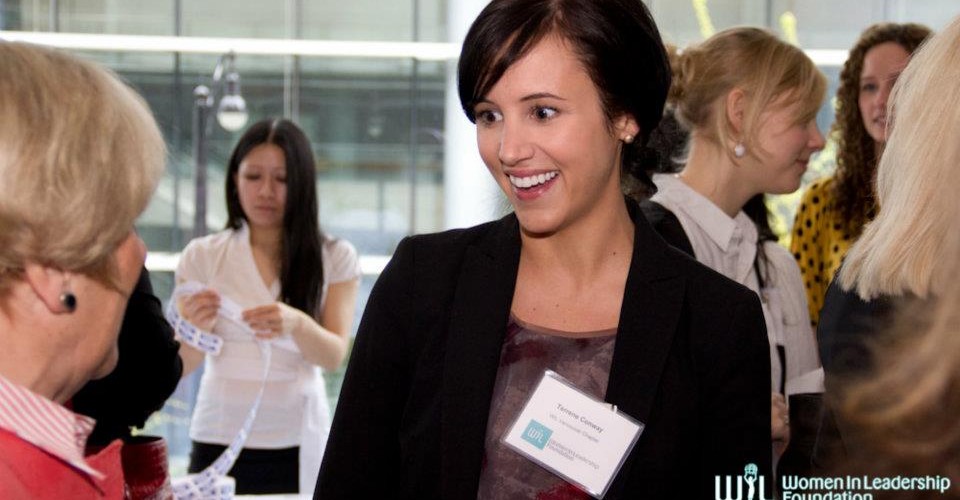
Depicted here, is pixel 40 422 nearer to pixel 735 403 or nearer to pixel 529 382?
pixel 529 382

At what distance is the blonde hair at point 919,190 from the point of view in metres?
1.46

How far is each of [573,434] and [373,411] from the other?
12.4 inches

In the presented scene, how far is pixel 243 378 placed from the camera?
3732mm

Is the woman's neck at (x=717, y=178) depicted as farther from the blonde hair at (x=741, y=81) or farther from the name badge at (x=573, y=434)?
the name badge at (x=573, y=434)

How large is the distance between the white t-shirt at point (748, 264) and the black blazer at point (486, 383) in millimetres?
798

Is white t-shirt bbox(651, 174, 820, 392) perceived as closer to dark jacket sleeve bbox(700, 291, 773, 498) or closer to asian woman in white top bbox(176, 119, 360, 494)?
dark jacket sleeve bbox(700, 291, 773, 498)

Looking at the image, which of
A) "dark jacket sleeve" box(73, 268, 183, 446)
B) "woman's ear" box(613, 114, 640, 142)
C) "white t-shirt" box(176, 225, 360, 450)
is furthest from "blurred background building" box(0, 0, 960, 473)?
"woman's ear" box(613, 114, 640, 142)

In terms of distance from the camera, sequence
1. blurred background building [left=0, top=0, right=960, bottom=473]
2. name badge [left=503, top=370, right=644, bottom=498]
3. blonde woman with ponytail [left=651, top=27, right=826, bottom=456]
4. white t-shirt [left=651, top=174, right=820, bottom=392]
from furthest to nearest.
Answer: blurred background building [left=0, top=0, right=960, bottom=473] → blonde woman with ponytail [left=651, top=27, right=826, bottom=456] → white t-shirt [left=651, top=174, right=820, bottom=392] → name badge [left=503, top=370, right=644, bottom=498]

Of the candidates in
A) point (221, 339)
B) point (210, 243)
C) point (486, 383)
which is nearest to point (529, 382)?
point (486, 383)

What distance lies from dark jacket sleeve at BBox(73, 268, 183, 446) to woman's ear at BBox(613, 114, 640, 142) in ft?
2.88

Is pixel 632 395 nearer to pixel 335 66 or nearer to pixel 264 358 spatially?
pixel 264 358

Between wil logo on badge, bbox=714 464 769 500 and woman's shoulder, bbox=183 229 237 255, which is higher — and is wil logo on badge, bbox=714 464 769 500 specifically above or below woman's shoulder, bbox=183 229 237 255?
above

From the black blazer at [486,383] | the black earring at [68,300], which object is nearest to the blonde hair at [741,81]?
the black blazer at [486,383]

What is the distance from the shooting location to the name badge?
1.65m
